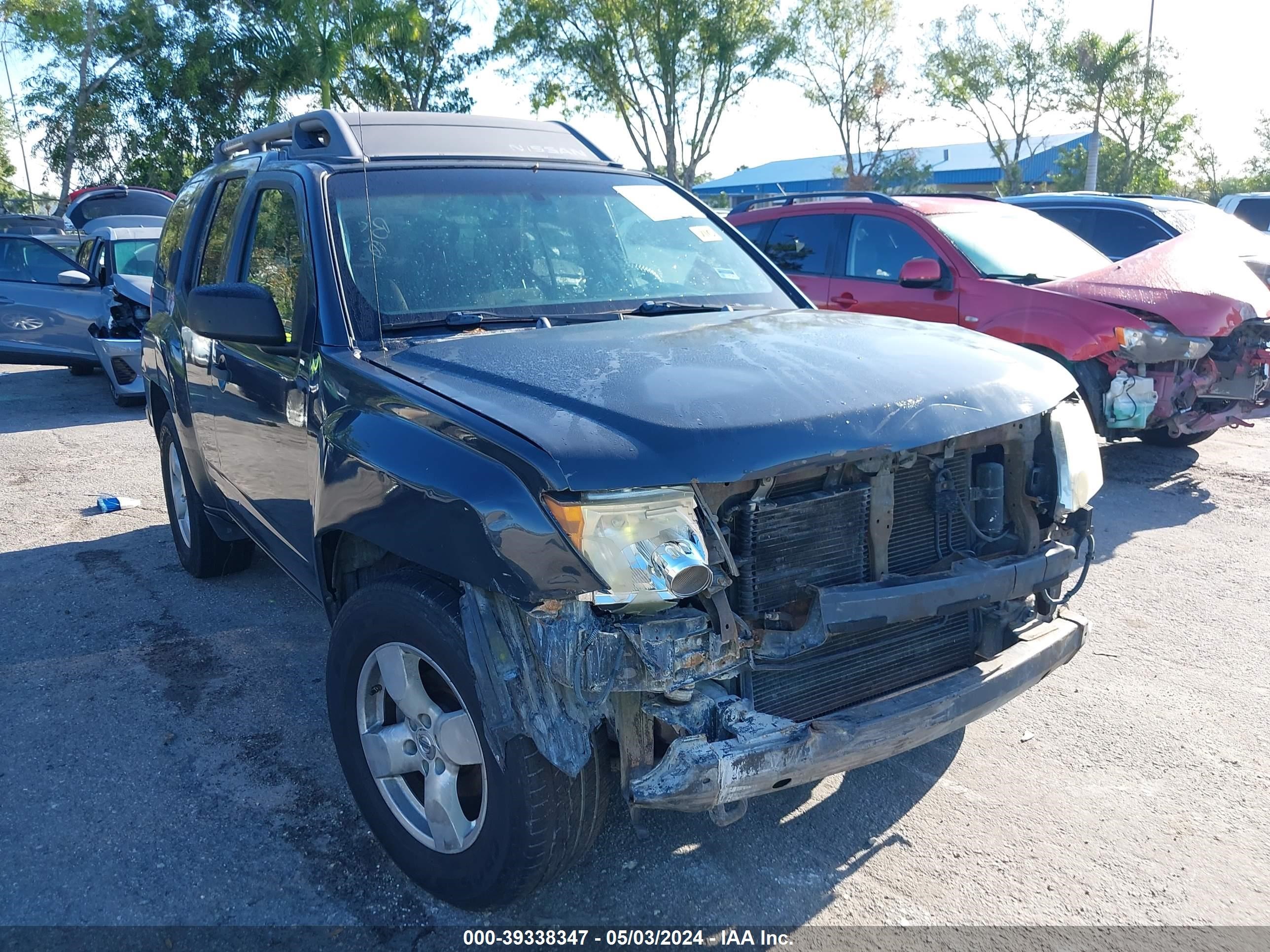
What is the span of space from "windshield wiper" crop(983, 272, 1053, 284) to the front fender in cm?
567

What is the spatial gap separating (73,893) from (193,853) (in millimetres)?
313

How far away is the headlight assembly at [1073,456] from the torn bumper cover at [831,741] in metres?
0.45

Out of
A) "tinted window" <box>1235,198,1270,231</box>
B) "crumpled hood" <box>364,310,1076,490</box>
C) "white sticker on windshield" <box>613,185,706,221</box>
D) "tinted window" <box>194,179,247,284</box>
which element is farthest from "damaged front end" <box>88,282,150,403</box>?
"tinted window" <box>1235,198,1270,231</box>

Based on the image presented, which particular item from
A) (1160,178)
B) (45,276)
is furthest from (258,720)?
(1160,178)

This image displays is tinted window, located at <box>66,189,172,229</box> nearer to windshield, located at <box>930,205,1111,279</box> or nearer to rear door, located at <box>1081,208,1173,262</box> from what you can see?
windshield, located at <box>930,205,1111,279</box>

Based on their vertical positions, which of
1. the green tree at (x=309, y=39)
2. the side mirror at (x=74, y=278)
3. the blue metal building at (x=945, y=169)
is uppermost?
the green tree at (x=309, y=39)

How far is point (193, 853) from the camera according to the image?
3.01 meters

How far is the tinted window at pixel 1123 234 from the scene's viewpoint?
30.9 ft

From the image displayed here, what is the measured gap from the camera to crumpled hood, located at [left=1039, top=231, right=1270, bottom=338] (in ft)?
21.4

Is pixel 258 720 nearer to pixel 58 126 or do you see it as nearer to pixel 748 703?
pixel 748 703

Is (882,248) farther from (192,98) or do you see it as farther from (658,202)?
(192,98)

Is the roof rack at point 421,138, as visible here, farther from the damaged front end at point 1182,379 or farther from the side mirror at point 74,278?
the side mirror at point 74,278

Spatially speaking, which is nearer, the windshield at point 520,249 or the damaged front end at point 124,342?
the windshield at point 520,249

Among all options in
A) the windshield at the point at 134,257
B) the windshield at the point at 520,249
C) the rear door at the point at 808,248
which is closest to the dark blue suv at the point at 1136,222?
the rear door at the point at 808,248
